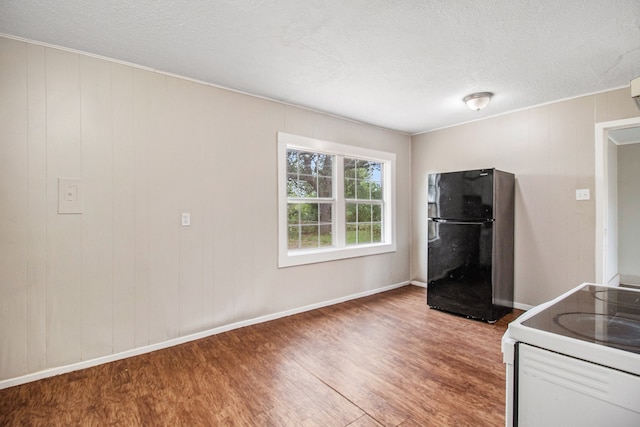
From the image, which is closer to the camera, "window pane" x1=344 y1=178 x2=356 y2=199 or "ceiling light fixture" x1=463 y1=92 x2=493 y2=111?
"ceiling light fixture" x1=463 y1=92 x2=493 y2=111

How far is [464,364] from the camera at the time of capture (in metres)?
2.37

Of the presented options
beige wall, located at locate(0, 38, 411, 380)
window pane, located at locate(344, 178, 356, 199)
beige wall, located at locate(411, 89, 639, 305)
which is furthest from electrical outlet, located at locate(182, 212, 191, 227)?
beige wall, located at locate(411, 89, 639, 305)

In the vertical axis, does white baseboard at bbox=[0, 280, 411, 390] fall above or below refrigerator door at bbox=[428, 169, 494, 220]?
below

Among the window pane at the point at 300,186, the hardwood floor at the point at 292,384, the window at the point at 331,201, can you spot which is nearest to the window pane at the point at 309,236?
the window at the point at 331,201

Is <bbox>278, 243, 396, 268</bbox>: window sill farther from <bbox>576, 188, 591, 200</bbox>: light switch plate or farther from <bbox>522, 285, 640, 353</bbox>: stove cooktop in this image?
<bbox>522, 285, 640, 353</bbox>: stove cooktop

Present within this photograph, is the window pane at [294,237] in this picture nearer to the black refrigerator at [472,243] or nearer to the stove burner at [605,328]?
the black refrigerator at [472,243]

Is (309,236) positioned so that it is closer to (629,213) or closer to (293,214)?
(293,214)

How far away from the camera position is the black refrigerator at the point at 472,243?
10.7ft

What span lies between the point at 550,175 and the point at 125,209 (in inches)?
169

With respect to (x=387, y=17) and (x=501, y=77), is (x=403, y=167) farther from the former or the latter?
(x=387, y=17)

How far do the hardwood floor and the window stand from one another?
107 cm

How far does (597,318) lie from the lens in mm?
1012

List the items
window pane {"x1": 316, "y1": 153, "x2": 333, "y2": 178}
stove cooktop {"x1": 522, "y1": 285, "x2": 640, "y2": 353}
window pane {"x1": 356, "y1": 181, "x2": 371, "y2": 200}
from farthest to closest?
window pane {"x1": 356, "y1": 181, "x2": 371, "y2": 200}, window pane {"x1": 316, "y1": 153, "x2": 333, "y2": 178}, stove cooktop {"x1": 522, "y1": 285, "x2": 640, "y2": 353}

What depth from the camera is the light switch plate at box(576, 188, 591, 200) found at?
3.18 metres
